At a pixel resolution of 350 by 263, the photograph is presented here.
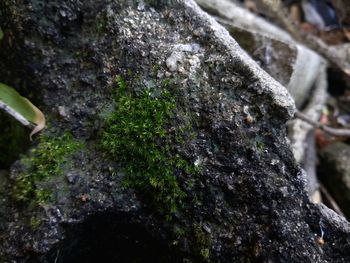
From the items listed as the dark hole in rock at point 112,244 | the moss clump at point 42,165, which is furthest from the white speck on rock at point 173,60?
the dark hole in rock at point 112,244

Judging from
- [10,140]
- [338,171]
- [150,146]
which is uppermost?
[150,146]

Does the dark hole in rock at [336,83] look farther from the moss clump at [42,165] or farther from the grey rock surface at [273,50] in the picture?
the moss clump at [42,165]

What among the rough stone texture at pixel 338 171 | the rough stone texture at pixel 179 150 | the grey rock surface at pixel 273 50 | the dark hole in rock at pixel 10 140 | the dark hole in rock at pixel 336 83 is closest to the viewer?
the rough stone texture at pixel 179 150

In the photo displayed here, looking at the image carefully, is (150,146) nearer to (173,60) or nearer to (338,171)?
(173,60)

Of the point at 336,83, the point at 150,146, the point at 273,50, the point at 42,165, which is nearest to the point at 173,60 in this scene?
the point at 150,146

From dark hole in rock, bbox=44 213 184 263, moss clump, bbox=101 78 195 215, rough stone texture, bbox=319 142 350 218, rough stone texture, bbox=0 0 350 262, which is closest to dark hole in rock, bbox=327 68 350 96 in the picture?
rough stone texture, bbox=319 142 350 218

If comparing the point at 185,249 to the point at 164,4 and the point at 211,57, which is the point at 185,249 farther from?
the point at 164,4

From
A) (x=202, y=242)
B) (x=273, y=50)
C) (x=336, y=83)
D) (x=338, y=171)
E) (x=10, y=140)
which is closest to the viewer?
(x=202, y=242)
